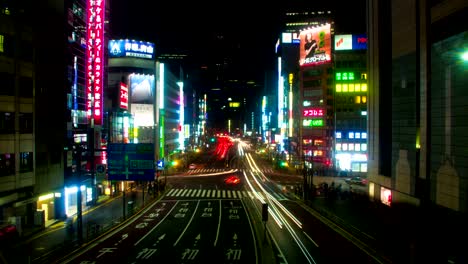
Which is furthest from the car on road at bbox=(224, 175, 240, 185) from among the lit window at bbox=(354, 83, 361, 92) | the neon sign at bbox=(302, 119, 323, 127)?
the lit window at bbox=(354, 83, 361, 92)

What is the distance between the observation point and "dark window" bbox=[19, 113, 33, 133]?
106 feet

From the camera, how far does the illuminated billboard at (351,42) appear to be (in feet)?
306

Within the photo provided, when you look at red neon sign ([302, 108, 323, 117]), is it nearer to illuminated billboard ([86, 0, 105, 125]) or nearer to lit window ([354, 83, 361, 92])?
lit window ([354, 83, 361, 92])

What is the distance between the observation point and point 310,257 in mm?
26062

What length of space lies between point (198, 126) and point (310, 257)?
17498 cm

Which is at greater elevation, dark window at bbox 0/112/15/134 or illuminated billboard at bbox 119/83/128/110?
illuminated billboard at bbox 119/83/128/110

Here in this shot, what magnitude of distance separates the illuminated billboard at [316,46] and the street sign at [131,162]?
7503cm

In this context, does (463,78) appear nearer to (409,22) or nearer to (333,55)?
(409,22)

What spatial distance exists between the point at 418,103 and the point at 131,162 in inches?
856

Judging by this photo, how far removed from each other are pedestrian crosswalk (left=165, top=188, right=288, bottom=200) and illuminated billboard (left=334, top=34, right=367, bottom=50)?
47490 millimetres

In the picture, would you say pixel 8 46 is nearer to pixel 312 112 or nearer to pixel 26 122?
pixel 26 122

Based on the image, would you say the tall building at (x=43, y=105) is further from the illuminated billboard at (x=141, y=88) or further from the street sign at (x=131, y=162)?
the illuminated billboard at (x=141, y=88)

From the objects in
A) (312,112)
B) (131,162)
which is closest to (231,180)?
(312,112)

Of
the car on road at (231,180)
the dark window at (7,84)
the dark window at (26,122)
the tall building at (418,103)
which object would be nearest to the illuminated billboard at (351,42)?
the car on road at (231,180)
